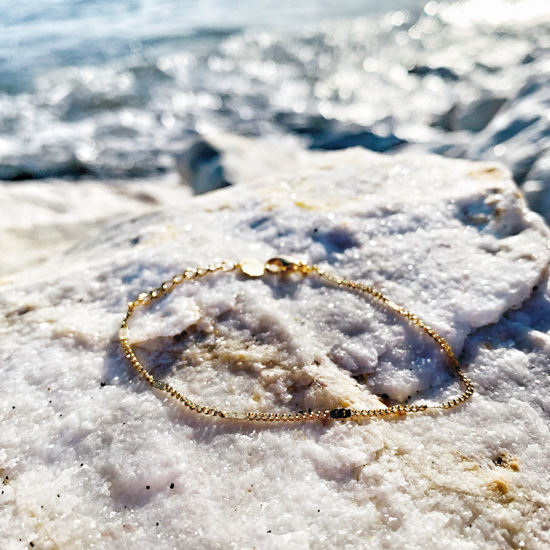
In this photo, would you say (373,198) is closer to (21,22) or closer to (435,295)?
(435,295)

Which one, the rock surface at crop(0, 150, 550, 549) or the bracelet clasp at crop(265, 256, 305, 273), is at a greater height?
the bracelet clasp at crop(265, 256, 305, 273)

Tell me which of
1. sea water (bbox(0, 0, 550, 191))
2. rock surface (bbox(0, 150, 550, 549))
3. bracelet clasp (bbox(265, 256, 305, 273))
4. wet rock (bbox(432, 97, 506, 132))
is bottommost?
sea water (bbox(0, 0, 550, 191))

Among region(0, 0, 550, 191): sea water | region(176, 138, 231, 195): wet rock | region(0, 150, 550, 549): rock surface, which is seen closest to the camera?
region(0, 150, 550, 549): rock surface

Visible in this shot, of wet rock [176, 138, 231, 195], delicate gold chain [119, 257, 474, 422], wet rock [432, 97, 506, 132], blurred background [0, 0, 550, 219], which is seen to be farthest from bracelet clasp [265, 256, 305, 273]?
wet rock [432, 97, 506, 132]

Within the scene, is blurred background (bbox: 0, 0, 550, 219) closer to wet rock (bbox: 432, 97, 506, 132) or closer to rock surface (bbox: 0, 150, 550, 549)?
wet rock (bbox: 432, 97, 506, 132)

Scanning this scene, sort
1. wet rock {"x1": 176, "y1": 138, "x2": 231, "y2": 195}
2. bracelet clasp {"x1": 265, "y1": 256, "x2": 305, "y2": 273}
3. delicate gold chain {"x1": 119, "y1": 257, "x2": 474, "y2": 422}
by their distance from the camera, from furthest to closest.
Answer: wet rock {"x1": 176, "y1": 138, "x2": 231, "y2": 195}
bracelet clasp {"x1": 265, "y1": 256, "x2": 305, "y2": 273}
delicate gold chain {"x1": 119, "y1": 257, "x2": 474, "y2": 422}

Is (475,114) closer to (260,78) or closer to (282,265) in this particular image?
(260,78)

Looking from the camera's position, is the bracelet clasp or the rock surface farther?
the bracelet clasp
